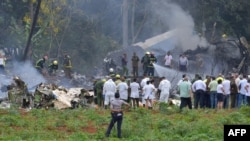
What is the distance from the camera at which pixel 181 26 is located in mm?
55406

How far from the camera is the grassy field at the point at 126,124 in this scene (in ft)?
80.2

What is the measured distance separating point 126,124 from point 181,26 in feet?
96.5

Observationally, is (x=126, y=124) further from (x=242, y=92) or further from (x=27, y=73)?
(x=27, y=73)

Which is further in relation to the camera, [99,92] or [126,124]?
[99,92]

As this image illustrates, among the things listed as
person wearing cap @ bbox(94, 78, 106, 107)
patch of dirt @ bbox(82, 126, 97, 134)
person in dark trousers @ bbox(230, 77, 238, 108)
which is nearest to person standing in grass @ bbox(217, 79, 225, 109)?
person in dark trousers @ bbox(230, 77, 238, 108)

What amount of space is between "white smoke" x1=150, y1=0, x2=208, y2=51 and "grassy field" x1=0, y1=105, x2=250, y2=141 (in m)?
21.3

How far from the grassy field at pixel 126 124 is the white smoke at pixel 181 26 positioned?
70.0 ft

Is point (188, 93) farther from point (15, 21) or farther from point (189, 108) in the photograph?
point (15, 21)

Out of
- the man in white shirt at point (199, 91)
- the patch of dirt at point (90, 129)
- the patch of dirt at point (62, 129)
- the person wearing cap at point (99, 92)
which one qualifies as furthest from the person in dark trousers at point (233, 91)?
the patch of dirt at point (62, 129)

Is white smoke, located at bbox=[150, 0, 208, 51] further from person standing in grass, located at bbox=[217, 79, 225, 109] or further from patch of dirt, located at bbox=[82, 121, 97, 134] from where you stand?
patch of dirt, located at bbox=[82, 121, 97, 134]

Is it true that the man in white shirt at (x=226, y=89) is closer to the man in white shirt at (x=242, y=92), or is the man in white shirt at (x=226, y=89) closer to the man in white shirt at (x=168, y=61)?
the man in white shirt at (x=242, y=92)

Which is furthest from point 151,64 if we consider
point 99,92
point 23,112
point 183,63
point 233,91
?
point 23,112

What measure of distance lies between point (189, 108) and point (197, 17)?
22.1 metres

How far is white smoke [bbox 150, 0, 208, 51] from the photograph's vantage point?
53344 mm
